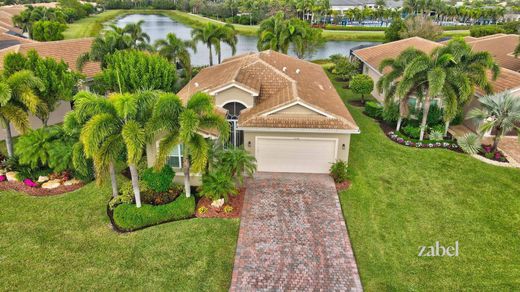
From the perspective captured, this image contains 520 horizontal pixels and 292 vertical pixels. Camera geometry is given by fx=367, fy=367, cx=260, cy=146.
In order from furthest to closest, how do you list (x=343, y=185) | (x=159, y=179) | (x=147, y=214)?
(x=343, y=185) → (x=159, y=179) → (x=147, y=214)

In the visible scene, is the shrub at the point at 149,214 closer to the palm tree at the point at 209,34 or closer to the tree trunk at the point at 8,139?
the tree trunk at the point at 8,139

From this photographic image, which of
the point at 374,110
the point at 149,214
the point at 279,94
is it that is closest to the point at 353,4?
the point at 374,110

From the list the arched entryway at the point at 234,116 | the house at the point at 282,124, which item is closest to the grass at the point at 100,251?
the house at the point at 282,124

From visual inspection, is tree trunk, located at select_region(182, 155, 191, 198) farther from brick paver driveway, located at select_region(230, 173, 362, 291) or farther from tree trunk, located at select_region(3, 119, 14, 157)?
tree trunk, located at select_region(3, 119, 14, 157)

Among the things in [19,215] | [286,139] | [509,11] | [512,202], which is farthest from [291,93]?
[509,11]

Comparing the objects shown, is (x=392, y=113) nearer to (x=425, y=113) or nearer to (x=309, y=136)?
(x=425, y=113)

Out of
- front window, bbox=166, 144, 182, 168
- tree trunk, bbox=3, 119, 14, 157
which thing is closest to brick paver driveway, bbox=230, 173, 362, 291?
front window, bbox=166, 144, 182, 168
